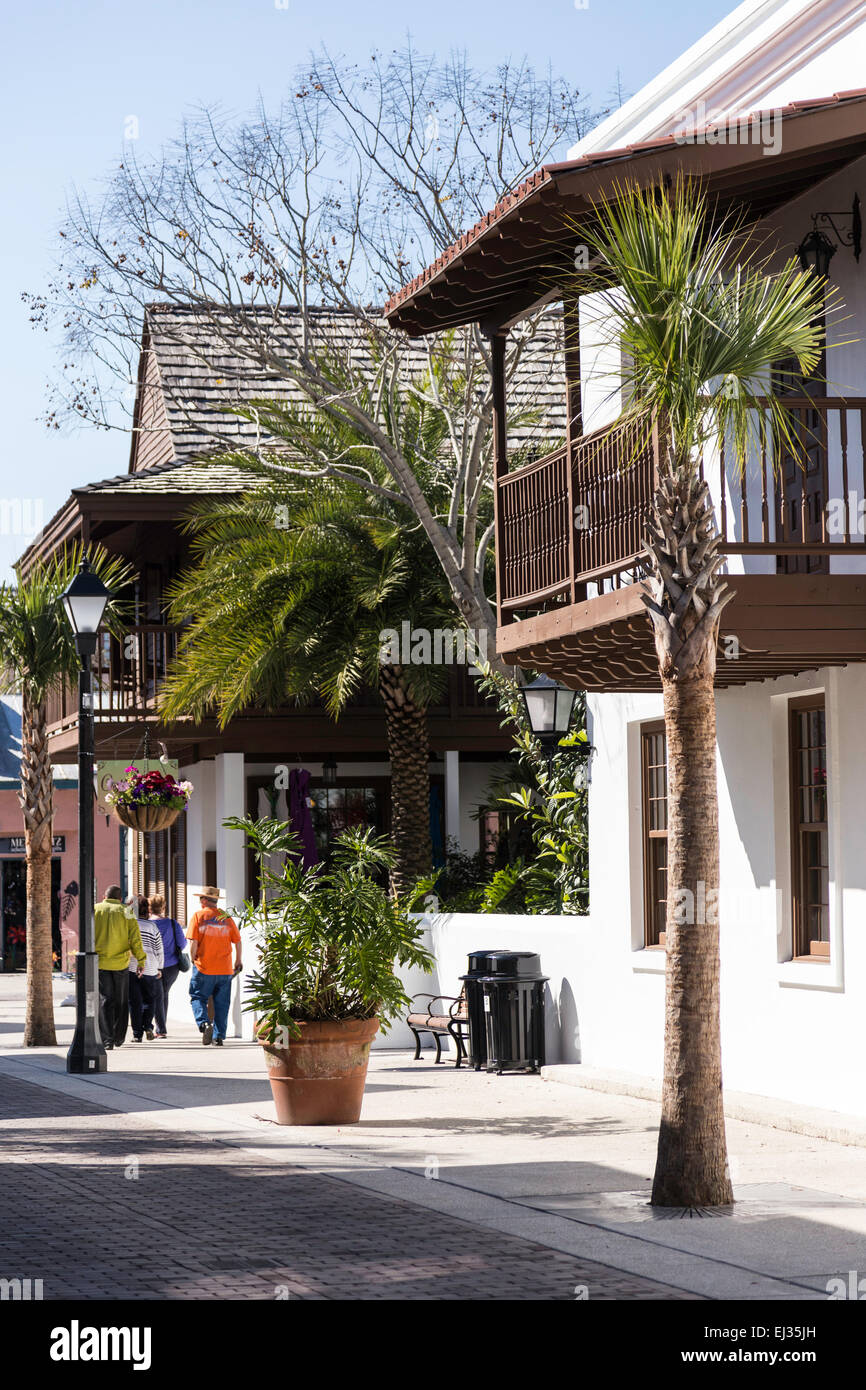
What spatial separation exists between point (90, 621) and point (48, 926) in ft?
16.1

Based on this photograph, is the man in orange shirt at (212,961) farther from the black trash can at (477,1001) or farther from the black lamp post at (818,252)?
the black lamp post at (818,252)

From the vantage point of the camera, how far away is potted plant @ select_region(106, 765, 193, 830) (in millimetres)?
21531

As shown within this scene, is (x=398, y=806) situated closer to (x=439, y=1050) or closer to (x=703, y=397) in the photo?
(x=439, y=1050)

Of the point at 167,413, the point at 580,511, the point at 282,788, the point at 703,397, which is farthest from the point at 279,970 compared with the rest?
the point at 167,413

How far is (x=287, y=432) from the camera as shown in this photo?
20859 millimetres

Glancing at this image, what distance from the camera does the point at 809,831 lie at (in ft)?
43.3

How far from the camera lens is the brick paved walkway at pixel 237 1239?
750 centimetres

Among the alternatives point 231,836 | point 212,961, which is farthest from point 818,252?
point 231,836

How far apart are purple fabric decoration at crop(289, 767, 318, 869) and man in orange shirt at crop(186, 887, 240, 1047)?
284 centimetres

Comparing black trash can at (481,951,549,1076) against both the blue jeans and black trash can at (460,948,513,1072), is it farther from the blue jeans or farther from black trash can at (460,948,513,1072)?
the blue jeans

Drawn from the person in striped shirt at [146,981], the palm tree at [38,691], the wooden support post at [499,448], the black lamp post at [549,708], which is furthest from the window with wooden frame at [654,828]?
the person in striped shirt at [146,981]

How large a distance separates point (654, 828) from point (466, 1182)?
5.81 metres

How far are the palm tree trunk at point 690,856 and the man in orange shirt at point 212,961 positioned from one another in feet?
37.2

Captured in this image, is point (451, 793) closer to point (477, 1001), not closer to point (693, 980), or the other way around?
point (477, 1001)
